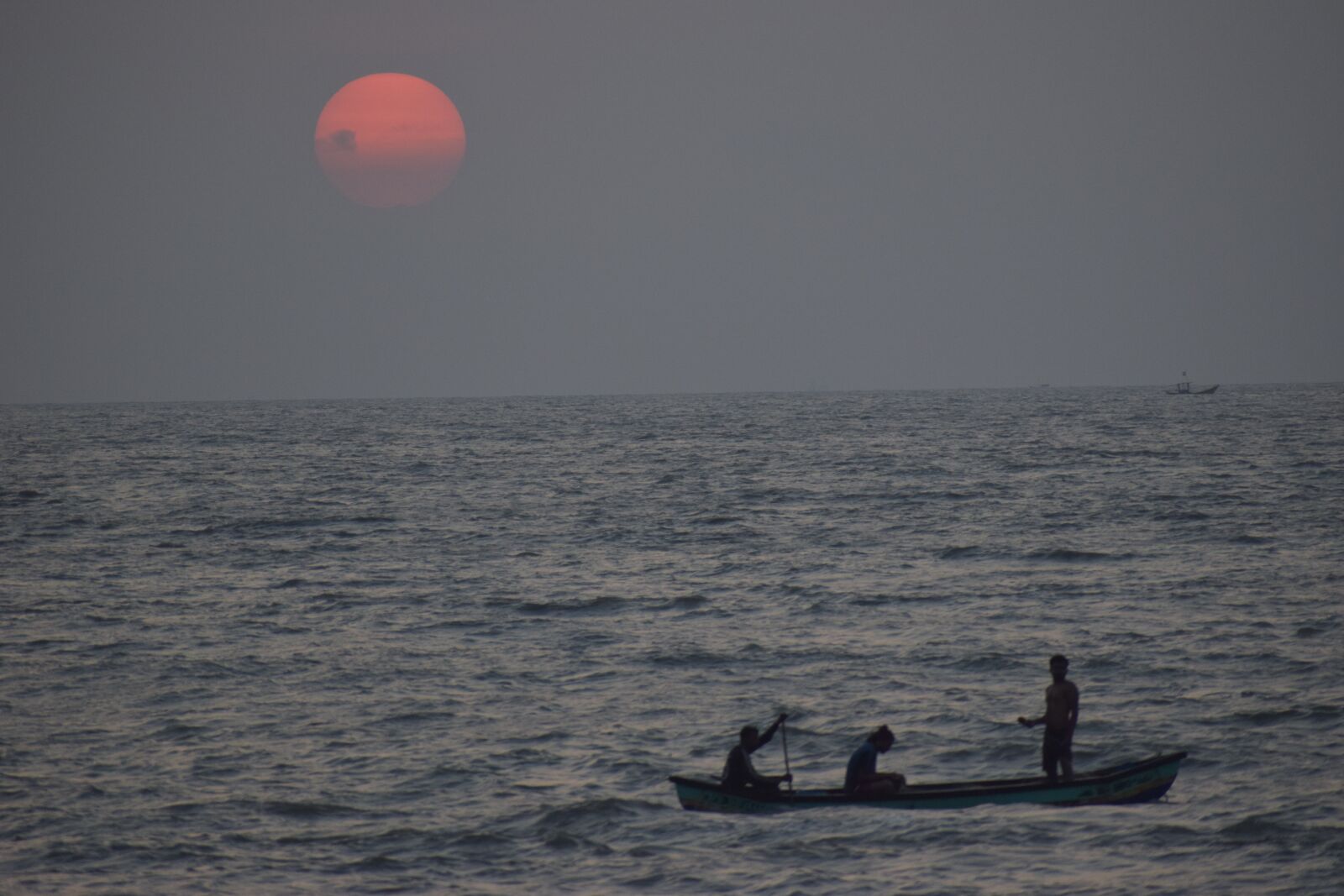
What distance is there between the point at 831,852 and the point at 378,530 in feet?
130

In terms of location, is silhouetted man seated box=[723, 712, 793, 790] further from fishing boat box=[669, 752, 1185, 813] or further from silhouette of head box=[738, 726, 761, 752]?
fishing boat box=[669, 752, 1185, 813]

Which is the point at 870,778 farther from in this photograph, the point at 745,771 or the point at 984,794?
the point at 745,771

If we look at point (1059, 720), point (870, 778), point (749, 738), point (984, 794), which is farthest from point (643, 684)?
point (1059, 720)

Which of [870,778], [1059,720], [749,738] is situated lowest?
[870,778]

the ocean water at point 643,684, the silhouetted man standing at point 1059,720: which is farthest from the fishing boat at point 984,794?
the silhouetted man standing at point 1059,720

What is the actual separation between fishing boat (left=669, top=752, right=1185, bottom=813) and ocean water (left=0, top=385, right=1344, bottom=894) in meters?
0.21

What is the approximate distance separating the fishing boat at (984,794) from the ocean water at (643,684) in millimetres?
208

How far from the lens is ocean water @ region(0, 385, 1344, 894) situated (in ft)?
58.9

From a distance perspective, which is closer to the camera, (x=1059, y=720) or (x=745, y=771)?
(x=745, y=771)

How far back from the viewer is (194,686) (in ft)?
90.1

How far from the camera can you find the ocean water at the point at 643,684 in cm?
1794

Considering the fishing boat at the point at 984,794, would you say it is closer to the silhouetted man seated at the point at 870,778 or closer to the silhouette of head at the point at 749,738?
the silhouetted man seated at the point at 870,778

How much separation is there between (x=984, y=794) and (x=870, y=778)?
156cm

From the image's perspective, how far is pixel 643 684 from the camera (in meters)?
27.4
